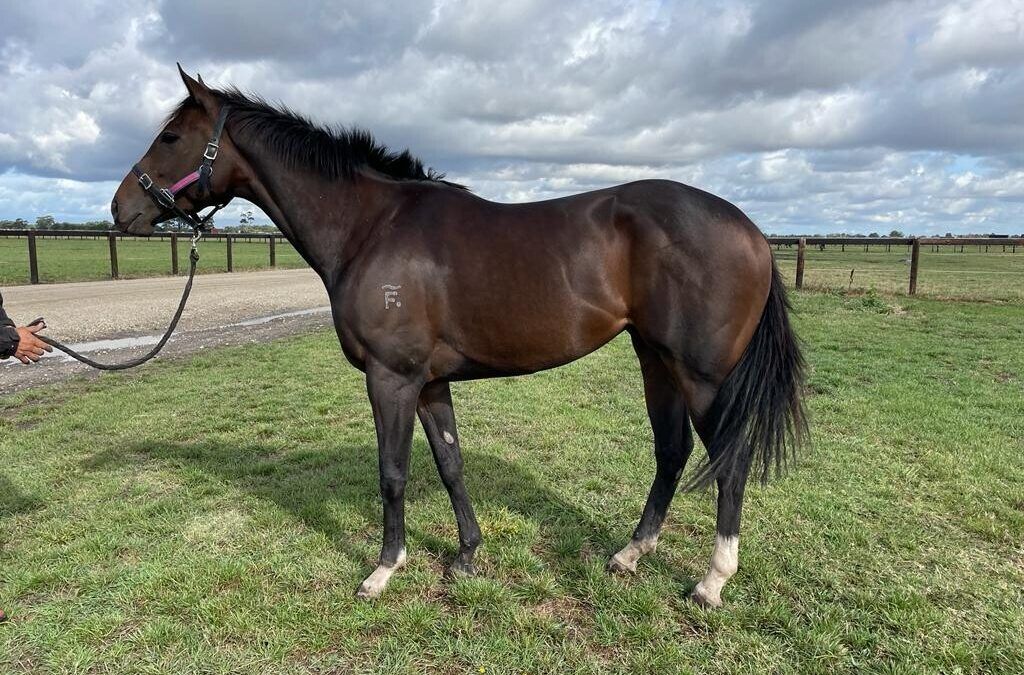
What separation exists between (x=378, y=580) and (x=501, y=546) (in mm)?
771

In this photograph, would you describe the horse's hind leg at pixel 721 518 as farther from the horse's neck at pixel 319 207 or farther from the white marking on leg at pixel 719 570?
the horse's neck at pixel 319 207

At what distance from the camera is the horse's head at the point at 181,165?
3355 mm

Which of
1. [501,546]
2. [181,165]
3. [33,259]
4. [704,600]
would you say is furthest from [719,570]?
[33,259]

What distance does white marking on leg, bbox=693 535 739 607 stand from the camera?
3.09m

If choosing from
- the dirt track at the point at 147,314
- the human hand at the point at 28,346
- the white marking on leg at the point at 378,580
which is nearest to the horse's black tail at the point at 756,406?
the white marking on leg at the point at 378,580

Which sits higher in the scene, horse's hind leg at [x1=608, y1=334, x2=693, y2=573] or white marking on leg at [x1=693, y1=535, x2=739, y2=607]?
horse's hind leg at [x1=608, y1=334, x2=693, y2=573]

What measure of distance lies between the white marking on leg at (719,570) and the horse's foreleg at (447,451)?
1262 millimetres

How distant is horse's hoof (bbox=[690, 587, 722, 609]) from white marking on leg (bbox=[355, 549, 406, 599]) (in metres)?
1.59

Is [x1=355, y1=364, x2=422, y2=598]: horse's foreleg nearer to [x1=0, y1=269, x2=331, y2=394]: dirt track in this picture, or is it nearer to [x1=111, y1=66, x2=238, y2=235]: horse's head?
[x1=111, y1=66, x2=238, y2=235]: horse's head

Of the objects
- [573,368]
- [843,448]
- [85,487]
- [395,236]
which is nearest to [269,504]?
[85,487]

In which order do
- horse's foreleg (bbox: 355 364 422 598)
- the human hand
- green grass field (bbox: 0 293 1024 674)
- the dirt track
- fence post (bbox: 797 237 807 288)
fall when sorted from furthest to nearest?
fence post (bbox: 797 237 807 288), the dirt track, horse's foreleg (bbox: 355 364 422 598), the human hand, green grass field (bbox: 0 293 1024 674)

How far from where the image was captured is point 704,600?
308 cm

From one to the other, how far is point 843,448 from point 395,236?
13.9 ft

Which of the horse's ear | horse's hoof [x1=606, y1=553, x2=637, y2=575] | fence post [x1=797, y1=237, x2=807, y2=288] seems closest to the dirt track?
the horse's ear
